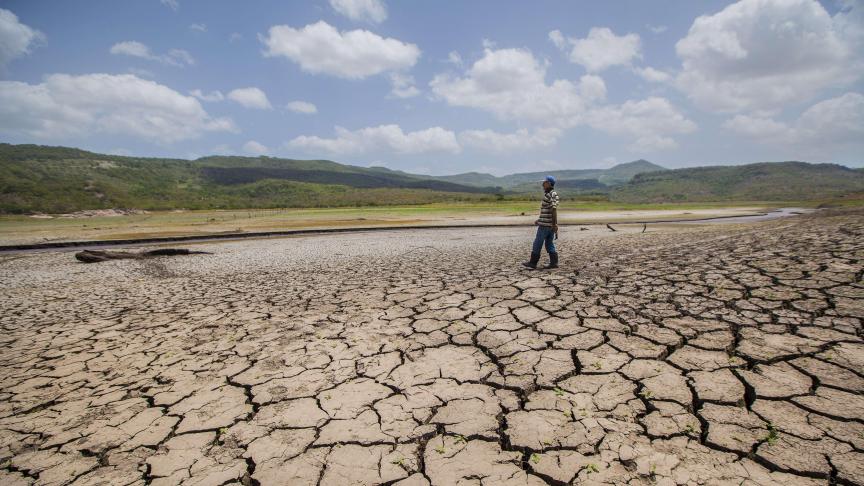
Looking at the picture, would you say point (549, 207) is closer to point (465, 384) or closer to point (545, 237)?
point (545, 237)


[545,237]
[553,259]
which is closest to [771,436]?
[545,237]

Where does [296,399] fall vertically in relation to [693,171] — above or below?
below

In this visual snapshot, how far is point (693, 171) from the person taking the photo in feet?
607

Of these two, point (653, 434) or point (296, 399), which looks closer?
point (653, 434)

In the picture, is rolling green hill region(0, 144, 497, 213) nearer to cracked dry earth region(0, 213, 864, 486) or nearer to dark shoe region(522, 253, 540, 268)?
dark shoe region(522, 253, 540, 268)

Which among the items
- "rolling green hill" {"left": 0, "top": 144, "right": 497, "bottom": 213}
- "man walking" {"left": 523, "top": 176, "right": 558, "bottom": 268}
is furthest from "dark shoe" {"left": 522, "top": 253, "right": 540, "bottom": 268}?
"rolling green hill" {"left": 0, "top": 144, "right": 497, "bottom": 213}

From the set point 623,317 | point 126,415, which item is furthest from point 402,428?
point 623,317

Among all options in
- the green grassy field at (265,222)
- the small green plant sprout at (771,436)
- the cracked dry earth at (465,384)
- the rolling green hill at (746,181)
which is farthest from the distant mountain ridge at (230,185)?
the small green plant sprout at (771,436)

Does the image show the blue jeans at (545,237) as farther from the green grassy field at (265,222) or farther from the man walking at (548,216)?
the green grassy field at (265,222)

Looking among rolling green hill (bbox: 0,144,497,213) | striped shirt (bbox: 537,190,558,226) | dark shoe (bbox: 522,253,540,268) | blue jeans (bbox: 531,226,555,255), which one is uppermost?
rolling green hill (bbox: 0,144,497,213)

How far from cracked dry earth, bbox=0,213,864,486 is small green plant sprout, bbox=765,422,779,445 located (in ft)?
0.05

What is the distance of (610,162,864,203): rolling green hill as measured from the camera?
127 m

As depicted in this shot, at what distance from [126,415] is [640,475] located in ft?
13.1

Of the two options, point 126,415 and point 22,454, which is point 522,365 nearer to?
point 126,415
